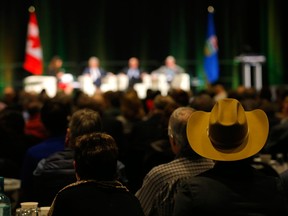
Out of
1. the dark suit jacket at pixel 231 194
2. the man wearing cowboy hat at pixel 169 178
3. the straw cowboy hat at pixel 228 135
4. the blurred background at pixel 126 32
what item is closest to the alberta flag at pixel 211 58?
the blurred background at pixel 126 32

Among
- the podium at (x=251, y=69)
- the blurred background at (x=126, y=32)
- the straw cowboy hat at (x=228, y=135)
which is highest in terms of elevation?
the blurred background at (x=126, y=32)

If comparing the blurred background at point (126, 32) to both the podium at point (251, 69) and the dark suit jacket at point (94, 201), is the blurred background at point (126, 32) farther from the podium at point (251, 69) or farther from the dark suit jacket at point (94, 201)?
the dark suit jacket at point (94, 201)

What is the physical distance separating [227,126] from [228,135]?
0.04 metres

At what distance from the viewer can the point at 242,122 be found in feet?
10.5

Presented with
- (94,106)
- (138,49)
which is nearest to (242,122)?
(94,106)

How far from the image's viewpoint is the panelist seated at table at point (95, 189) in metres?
3.25

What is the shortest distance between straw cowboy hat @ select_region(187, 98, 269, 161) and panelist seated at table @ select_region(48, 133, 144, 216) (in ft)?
1.35

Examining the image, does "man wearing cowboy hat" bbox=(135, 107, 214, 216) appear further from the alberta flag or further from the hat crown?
the alberta flag

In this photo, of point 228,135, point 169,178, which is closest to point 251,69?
point 169,178

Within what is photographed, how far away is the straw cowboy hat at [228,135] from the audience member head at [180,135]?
780mm

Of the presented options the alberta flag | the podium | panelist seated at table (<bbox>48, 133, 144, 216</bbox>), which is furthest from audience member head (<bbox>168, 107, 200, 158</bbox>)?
the alberta flag

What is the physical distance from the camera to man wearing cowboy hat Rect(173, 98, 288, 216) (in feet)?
9.96

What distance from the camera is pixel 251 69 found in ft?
61.7

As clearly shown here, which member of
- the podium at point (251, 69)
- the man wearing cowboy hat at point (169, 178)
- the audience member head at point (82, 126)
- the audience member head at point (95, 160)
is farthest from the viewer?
the podium at point (251, 69)
